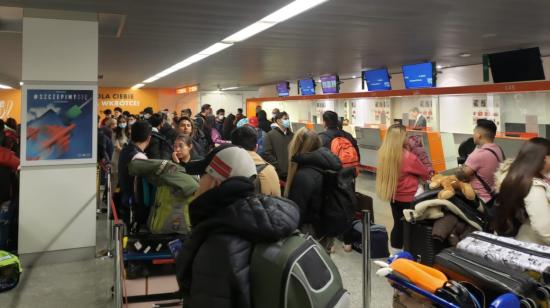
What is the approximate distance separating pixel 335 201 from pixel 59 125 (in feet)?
12.0

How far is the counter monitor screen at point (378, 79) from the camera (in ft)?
41.4

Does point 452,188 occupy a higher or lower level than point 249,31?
lower

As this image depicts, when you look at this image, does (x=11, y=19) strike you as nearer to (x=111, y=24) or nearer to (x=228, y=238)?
(x=111, y=24)

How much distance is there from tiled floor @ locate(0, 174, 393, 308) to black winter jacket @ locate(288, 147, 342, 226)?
3.78 feet

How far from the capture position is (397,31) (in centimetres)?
705

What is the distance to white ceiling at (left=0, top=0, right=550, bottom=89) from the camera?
17.5ft

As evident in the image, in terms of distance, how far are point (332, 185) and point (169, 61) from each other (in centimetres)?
860

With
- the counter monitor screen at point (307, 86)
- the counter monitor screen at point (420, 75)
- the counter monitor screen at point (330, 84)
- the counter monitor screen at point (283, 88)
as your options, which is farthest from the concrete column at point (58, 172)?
the counter monitor screen at point (283, 88)

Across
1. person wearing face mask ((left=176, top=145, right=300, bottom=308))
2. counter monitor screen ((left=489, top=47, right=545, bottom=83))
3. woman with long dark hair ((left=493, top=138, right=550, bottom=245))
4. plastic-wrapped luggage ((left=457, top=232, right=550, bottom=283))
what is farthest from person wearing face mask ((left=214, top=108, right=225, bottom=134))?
person wearing face mask ((left=176, top=145, right=300, bottom=308))

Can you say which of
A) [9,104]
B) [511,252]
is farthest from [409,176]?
[9,104]

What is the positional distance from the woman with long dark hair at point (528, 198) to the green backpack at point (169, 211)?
245 cm

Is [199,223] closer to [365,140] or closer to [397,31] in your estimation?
[397,31]

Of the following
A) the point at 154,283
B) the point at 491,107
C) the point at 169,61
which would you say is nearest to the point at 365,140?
the point at 491,107

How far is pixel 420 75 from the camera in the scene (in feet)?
37.0
